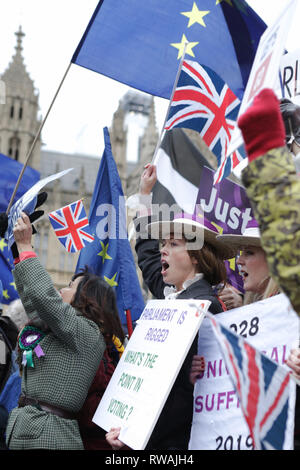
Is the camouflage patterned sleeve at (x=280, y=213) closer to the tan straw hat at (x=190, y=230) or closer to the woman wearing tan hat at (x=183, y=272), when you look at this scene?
the woman wearing tan hat at (x=183, y=272)

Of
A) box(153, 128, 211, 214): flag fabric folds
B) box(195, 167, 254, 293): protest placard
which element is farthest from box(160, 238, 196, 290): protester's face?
box(153, 128, 211, 214): flag fabric folds

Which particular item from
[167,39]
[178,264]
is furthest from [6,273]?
[178,264]

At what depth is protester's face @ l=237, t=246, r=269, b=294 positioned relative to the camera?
2920 mm

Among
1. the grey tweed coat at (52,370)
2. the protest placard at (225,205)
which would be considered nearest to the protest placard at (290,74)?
the protest placard at (225,205)

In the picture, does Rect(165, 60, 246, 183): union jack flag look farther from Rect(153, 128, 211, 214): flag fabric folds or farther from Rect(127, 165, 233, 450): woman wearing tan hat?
Rect(127, 165, 233, 450): woman wearing tan hat

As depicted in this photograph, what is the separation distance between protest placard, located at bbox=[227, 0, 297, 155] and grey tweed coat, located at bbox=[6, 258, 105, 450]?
136cm

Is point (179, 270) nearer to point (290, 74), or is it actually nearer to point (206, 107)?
point (206, 107)

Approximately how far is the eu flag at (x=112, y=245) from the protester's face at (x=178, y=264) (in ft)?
3.01

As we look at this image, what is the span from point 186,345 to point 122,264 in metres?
1.75

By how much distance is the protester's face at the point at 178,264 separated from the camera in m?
3.29

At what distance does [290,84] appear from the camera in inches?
159

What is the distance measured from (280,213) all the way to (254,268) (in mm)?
1397
